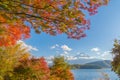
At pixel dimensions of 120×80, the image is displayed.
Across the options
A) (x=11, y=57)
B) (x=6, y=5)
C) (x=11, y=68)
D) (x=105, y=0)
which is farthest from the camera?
(x=11, y=57)

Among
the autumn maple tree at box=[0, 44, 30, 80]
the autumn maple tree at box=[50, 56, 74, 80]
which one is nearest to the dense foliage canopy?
the autumn maple tree at box=[0, 44, 30, 80]

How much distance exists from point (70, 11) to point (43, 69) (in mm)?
29654

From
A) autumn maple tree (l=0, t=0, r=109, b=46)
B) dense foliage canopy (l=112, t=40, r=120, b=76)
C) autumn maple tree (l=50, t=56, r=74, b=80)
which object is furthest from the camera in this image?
autumn maple tree (l=50, t=56, r=74, b=80)

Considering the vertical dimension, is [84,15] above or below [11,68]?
below

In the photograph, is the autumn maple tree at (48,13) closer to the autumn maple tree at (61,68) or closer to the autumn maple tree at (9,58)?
the autumn maple tree at (9,58)

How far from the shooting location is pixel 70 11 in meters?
12.2

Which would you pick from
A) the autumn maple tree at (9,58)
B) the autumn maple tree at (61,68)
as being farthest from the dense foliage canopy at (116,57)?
the autumn maple tree at (61,68)

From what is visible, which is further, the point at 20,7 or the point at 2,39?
the point at 2,39

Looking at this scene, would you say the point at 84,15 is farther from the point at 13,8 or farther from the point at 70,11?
the point at 13,8

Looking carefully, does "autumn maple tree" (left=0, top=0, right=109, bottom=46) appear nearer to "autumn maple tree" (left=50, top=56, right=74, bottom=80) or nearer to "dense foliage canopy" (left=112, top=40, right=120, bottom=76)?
"dense foliage canopy" (left=112, top=40, right=120, bottom=76)

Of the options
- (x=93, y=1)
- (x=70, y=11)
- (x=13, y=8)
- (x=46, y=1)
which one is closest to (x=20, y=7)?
(x=13, y=8)

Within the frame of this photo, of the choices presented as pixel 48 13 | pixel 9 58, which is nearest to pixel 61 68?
pixel 9 58

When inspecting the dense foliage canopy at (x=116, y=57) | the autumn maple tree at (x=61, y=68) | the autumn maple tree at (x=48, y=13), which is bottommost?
the autumn maple tree at (x=48, y=13)

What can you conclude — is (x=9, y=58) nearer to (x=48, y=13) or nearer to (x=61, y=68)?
(x=61, y=68)
